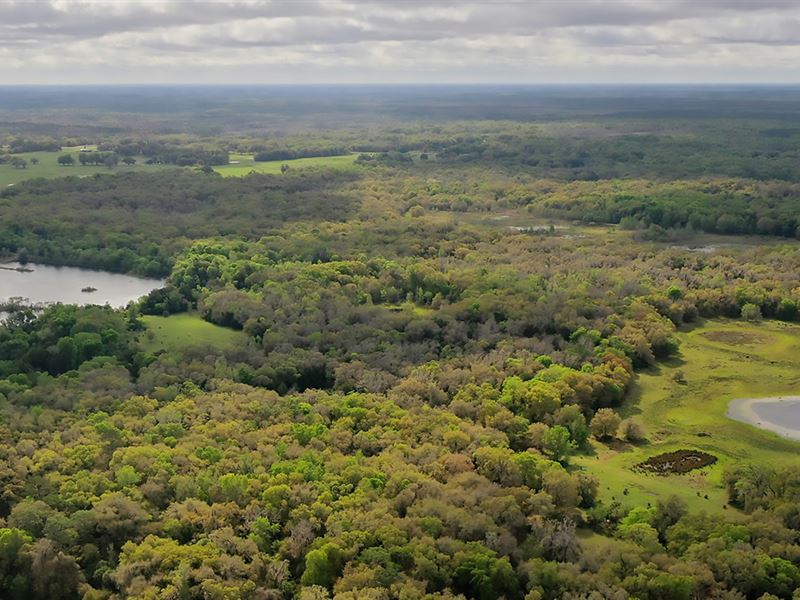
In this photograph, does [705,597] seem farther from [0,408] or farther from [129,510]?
[0,408]

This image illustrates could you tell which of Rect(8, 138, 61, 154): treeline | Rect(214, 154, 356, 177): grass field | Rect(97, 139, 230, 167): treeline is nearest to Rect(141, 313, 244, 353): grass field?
Rect(214, 154, 356, 177): grass field

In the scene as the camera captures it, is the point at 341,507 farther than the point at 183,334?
No

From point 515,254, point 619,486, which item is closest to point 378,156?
point 515,254

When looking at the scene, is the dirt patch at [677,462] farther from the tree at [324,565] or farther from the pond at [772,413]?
the tree at [324,565]

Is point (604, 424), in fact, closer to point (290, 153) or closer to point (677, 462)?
point (677, 462)

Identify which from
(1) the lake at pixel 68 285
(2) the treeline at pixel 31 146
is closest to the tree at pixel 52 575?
(1) the lake at pixel 68 285

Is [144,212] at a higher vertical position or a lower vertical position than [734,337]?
higher

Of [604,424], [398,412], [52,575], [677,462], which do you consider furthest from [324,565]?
[677,462]

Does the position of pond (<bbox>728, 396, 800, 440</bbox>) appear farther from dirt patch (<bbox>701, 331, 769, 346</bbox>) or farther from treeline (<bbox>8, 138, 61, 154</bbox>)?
treeline (<bbox>8, 138, 61, 154</bbox>)
